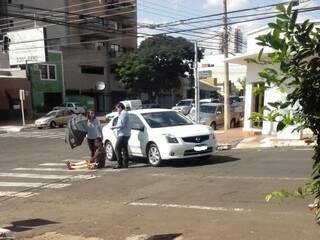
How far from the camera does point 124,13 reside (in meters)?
78.2

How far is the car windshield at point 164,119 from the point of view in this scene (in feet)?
54.9

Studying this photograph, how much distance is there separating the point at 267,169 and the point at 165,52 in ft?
187

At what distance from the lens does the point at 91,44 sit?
73.7 meters

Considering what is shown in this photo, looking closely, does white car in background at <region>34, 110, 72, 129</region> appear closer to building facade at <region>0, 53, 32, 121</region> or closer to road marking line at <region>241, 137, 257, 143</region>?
building facade at <region>0, 53, 32, 121</region>

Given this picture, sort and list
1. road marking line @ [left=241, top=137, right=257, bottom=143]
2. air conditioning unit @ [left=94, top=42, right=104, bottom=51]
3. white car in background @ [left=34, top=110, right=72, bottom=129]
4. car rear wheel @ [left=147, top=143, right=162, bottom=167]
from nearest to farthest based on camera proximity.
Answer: car rear wheel @ [left=147, top=143, right=162, bottom=167]
road marking line @ [left=241, top=137, right=257, bottom=143]
white car in background @ [left=34, top=110, right=72, bottom=129]
air conditioning unit @ [left=94, top=42, right=104, bottom=51]

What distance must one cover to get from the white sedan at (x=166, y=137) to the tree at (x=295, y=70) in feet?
39.4

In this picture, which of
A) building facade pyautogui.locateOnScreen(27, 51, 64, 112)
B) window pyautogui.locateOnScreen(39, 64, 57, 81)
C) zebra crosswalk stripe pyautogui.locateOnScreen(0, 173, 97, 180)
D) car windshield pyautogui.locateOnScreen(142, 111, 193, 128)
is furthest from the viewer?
window pyautogui.locateOnScreen(39, 64, 57, 81)

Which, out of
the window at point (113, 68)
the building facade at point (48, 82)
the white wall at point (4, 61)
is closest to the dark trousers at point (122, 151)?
the building facade at point (48, 82)

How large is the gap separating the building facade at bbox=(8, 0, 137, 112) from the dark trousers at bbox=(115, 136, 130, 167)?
165ft

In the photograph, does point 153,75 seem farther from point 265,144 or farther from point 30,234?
point 30,234

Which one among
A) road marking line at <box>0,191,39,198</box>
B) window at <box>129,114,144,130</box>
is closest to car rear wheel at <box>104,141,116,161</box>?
window at <box>129,114,144,130</box>

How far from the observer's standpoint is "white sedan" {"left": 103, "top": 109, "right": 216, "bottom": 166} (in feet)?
51.3

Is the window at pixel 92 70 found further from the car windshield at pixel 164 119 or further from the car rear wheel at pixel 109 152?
the car windshield at pixel 164 119

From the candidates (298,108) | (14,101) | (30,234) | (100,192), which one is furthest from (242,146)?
(14,101)
